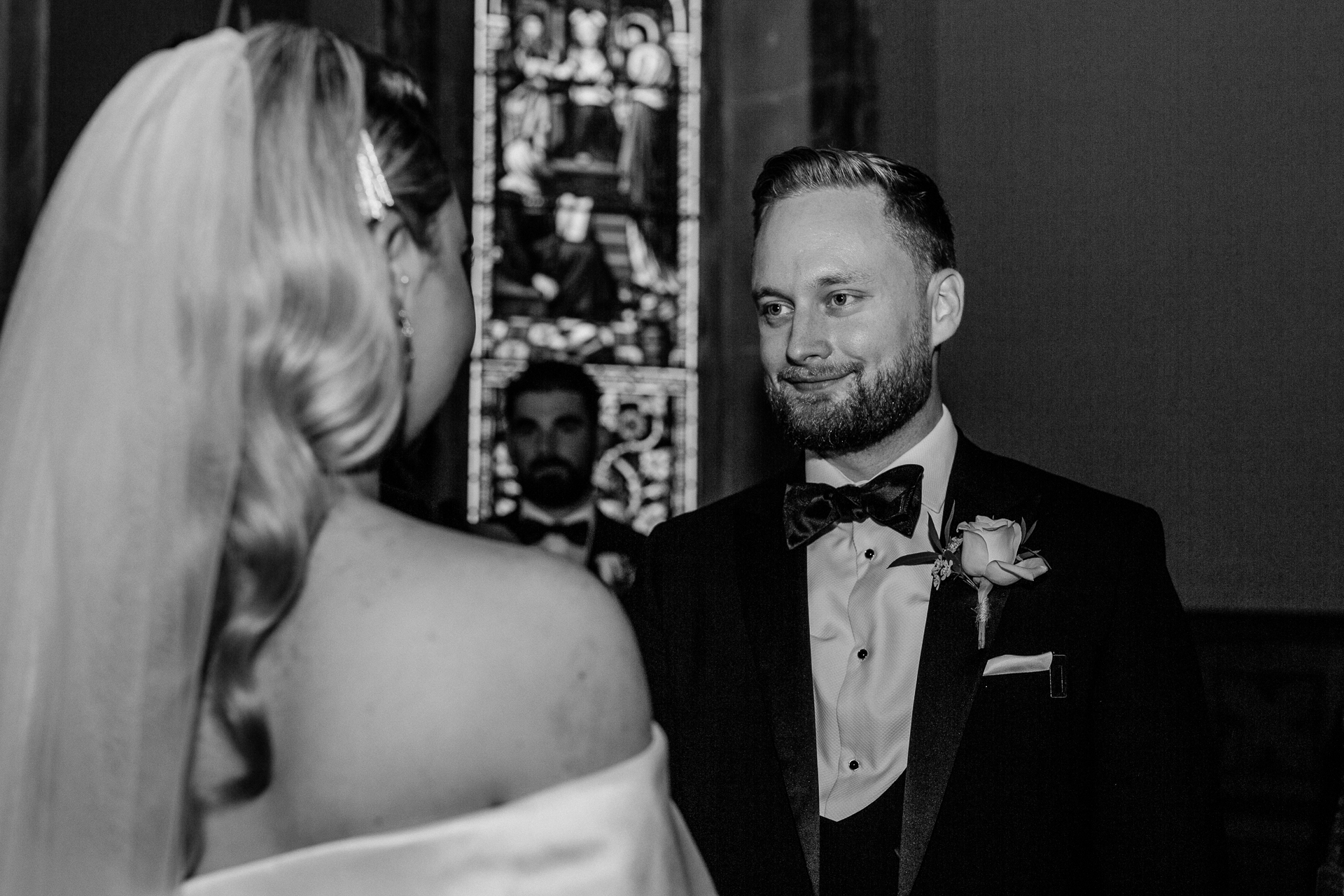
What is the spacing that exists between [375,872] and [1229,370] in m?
4.89

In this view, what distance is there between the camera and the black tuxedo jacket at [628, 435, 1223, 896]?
2.24 m

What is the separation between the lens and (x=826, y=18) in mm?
6375

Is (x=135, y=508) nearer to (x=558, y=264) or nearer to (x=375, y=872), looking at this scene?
(x=375, y=872)

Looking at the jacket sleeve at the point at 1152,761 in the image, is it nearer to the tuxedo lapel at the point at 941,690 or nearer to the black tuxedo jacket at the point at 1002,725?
the black tuxedo jacket at the point at 1002,725

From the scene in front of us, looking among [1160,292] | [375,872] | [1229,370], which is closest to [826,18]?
[1160,292]

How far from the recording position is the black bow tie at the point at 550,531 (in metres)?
4.91

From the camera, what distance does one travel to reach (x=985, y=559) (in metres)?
2.34

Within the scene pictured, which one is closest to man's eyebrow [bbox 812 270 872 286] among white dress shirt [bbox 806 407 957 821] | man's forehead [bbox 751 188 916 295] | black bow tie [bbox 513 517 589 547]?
man's forehead [bbox 751 188 916 295]

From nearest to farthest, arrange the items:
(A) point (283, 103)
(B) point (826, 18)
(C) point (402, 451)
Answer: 1. (A) point (283, 103)
2. (C) point (402, 451)
3. (B) point (826, 18)

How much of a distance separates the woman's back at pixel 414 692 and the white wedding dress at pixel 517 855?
0.8 inches

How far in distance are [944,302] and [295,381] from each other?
1573mm

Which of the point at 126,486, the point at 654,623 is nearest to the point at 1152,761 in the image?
the point at 654,623

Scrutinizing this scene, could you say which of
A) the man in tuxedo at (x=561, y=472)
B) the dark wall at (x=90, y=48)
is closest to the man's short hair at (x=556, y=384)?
the man in tuxedo at (x=561, y=472)

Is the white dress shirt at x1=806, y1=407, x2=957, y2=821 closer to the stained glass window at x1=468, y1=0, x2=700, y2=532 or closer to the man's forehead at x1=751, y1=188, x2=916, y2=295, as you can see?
the man's forehead at x1=751, y1=188, x2=916, y2=295
